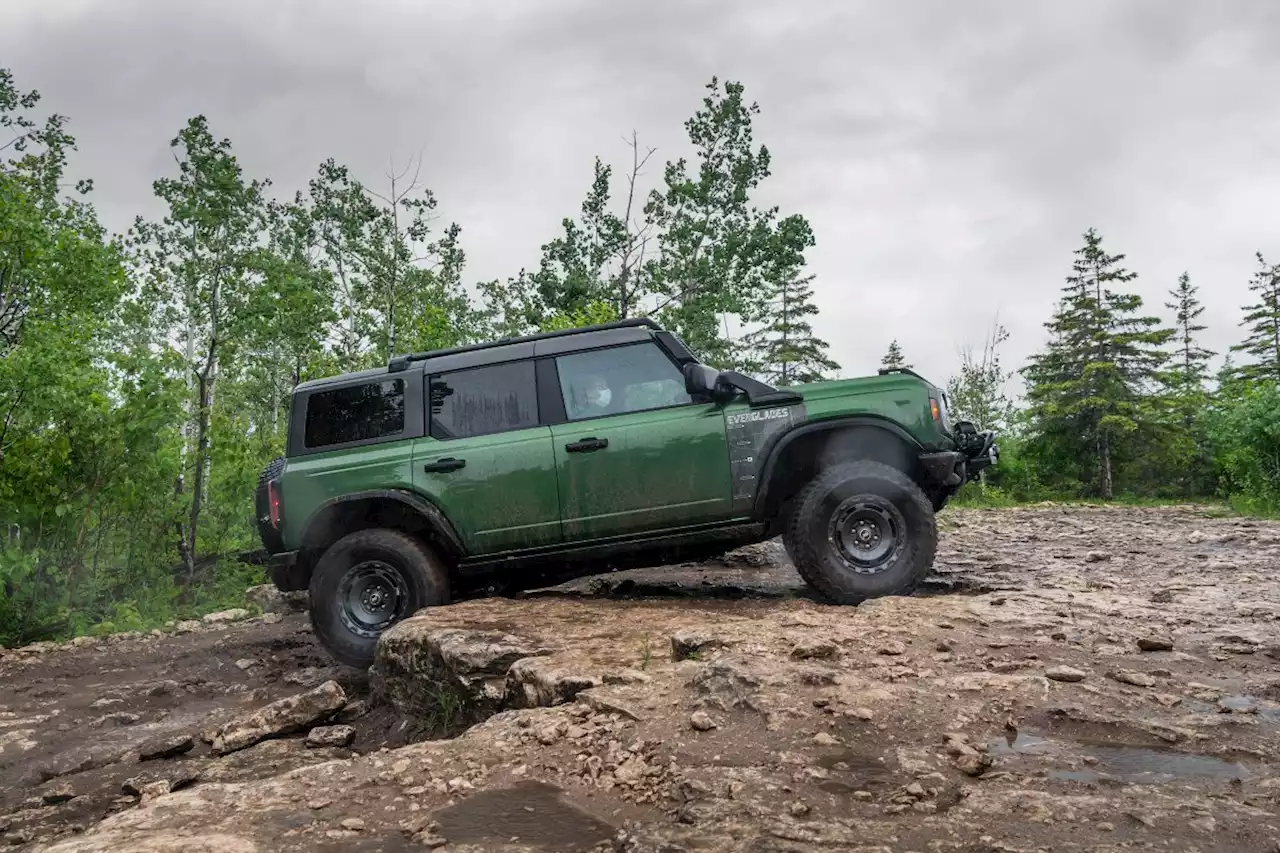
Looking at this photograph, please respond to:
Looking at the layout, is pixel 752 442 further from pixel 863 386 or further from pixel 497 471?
pixel 497 471

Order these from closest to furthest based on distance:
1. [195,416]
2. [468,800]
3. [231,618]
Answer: [468,800] < [231,618] < [195,416]

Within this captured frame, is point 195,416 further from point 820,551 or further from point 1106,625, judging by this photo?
point 1106,625

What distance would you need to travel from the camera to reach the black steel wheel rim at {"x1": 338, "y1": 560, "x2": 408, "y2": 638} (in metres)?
5.89

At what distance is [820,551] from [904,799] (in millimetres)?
2711

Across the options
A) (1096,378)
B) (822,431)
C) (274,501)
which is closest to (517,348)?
(274,501)

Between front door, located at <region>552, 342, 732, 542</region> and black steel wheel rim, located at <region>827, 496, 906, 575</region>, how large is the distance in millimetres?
745

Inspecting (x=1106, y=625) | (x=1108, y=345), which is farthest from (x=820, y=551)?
(x=1108, y=345)

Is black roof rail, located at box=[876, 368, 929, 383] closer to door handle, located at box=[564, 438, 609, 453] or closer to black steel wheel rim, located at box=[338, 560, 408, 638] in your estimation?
door handle, located at box=[564, 438, 609, 453]

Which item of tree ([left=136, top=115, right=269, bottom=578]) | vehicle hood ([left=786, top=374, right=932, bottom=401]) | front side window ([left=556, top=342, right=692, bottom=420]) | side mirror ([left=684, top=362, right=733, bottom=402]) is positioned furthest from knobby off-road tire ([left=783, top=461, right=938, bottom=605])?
tree ([left=136, top=115, right=269, bottom=578])

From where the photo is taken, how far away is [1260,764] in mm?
2881

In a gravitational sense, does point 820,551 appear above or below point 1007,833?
above

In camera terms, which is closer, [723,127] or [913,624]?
[913,624]

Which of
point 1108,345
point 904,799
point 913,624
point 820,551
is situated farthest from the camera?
point 1108,345

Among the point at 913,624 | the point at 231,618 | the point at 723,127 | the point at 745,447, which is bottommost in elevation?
the point at 231,618
